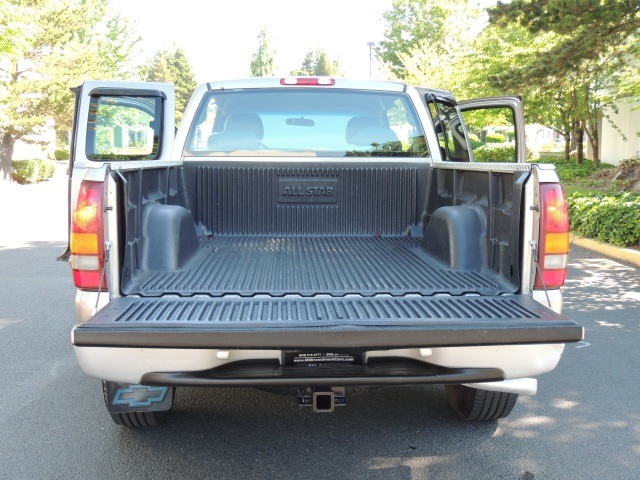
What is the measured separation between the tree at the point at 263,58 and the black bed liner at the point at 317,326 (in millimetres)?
86355

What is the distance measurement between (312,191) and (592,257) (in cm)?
645

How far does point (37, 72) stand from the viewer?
28.5m

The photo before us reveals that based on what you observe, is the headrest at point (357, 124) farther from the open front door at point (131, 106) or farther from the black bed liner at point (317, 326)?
the black bed liner at point (317, 326)

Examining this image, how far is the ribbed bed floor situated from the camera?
11.1 ft

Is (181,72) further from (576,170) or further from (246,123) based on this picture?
(246,123)

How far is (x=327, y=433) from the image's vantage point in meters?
3.83

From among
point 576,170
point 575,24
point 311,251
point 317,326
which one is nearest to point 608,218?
point 575,24

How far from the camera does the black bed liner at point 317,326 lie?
2719mm

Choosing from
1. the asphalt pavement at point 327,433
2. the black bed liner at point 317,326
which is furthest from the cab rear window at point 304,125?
the black bed liner at point 317,326

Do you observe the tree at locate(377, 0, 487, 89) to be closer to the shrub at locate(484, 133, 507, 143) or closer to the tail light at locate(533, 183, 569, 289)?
the shrub at locate(484, 133, 507, 143)

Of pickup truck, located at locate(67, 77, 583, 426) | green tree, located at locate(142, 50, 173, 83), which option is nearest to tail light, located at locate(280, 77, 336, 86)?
pickup truck, located at locate(67, 77, 583, 426)

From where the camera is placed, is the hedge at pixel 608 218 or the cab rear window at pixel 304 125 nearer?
the cab rear window at pixel 304 125

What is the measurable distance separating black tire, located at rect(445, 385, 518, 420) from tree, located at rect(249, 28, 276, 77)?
8569 cm

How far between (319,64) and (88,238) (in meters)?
112
